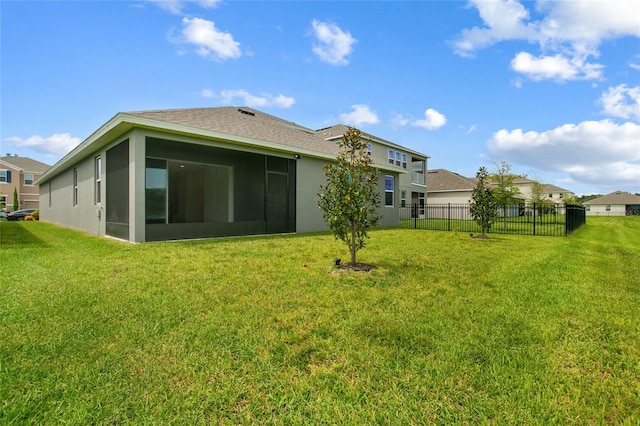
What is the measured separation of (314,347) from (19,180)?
48.5 meters

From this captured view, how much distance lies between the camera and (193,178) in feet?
50.9

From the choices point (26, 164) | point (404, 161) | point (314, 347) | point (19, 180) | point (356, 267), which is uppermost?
point (26, 164)

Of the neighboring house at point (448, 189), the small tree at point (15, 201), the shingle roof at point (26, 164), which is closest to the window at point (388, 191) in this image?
the neighboring house at point (448, 189)

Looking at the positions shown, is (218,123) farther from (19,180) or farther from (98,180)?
(19,180)

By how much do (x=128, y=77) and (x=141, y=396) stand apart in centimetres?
1153

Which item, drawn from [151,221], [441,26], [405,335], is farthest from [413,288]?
[441,26]

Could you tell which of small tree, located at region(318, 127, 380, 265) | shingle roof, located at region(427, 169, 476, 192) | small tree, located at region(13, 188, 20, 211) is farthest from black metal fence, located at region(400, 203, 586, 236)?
small tree, located at region(13, 188, 20, 211)

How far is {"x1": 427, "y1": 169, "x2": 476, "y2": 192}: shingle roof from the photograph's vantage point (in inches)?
1195

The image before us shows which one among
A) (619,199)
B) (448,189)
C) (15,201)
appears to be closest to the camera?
(448,189)

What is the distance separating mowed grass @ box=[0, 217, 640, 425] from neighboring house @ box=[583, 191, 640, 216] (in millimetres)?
67121

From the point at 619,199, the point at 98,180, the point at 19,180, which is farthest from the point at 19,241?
the point at 619,199

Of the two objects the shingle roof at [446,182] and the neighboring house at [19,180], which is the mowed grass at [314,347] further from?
the neighboring house at [19,180]

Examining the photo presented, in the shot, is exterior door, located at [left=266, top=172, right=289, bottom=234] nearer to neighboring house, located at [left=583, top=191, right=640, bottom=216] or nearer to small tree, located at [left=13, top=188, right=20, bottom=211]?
small tree, located at [left=13, top=188, right=20, bottom=211]

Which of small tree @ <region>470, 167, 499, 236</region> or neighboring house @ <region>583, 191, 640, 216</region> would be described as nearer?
small tree @ <region>470, 167, 499, 236</region>
